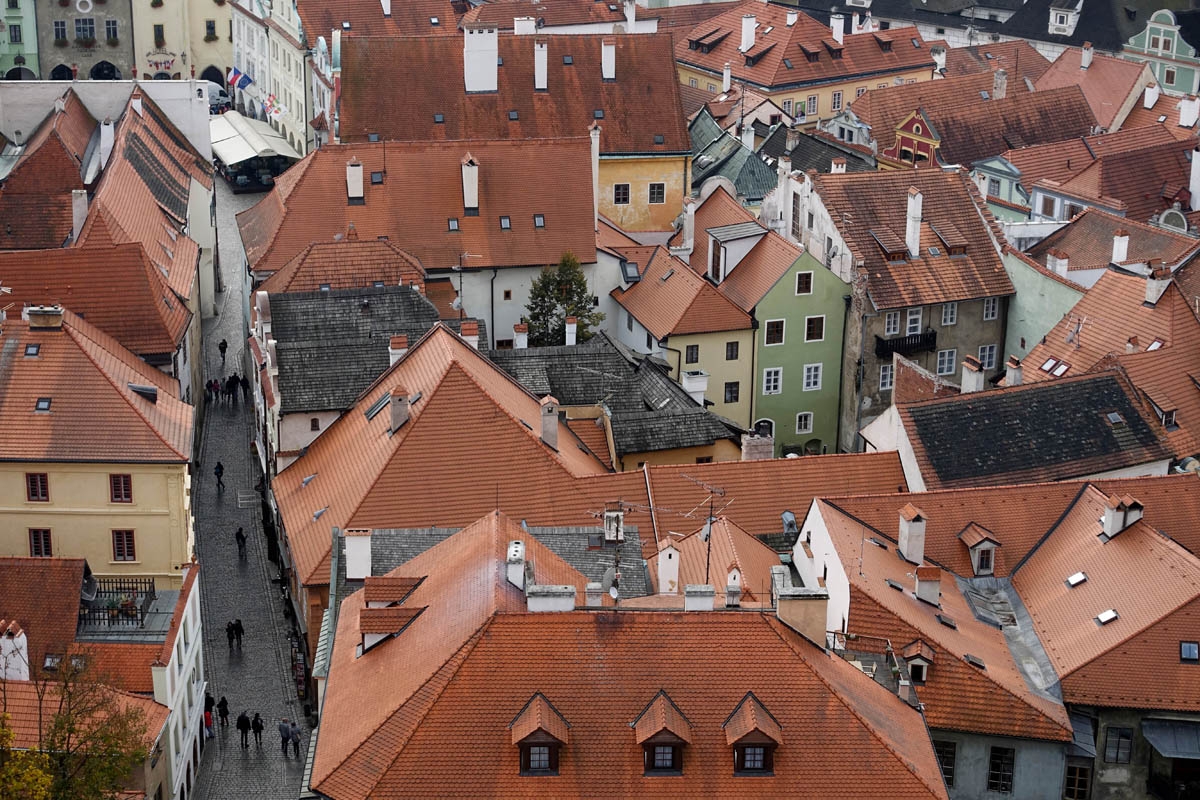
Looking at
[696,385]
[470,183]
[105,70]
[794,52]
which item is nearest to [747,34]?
[794,52]

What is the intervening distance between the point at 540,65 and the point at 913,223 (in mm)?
25986

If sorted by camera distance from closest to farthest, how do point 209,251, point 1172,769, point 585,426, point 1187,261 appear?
point 1172,769 < point 585,426 < point 1187,261 < point 209,251

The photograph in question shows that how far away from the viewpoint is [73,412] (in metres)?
64.5

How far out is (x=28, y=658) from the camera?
5612 centimetres

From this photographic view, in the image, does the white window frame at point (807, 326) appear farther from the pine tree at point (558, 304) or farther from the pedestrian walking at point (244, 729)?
the pedestrian walking at point (244, 729)

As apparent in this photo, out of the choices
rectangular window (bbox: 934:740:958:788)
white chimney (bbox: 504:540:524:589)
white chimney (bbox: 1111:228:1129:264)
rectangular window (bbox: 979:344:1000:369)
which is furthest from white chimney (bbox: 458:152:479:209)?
rectangular window (bbox: 934:740:958:788)

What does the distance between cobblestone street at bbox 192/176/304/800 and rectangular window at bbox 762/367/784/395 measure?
21916 mm

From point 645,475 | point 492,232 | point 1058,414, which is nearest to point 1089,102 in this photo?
point 492,232

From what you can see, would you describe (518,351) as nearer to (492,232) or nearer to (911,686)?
(492,232)

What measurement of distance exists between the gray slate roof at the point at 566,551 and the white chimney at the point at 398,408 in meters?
6.78

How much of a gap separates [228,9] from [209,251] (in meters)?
56.6

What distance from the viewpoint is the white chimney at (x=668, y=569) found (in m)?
57.3

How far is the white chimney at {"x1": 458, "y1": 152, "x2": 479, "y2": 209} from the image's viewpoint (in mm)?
88500

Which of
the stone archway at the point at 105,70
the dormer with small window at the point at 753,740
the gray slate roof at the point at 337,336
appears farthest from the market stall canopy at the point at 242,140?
the dormer with small window at the point at 753,740
